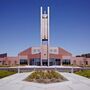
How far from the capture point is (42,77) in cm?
2647

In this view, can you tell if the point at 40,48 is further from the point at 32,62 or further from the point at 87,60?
the point at 87,60

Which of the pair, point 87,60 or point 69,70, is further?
point 87,60

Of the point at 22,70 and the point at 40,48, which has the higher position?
the point at 40,48

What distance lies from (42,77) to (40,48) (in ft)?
171

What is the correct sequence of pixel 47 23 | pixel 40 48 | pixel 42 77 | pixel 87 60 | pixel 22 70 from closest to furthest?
pixel 42 77, pixel 22 70, pixel 47 23, pixel 40 48, pixel 87 60

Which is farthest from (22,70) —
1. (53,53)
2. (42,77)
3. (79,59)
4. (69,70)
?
(79,59)

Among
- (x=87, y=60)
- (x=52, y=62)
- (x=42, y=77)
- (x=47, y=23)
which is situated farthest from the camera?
(x=87, y=60)

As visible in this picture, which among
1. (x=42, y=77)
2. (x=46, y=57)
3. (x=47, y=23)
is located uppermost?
(x=47, y=23)

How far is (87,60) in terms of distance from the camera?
89875mm

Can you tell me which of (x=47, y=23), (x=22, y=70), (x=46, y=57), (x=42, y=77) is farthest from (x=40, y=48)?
(x=42, y=77)

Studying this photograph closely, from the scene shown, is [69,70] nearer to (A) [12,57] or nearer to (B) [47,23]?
(B) [47,23]

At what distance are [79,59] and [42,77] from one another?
209ft

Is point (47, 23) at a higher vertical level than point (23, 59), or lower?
higher

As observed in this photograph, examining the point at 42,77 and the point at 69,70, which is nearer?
the point at 42,77
